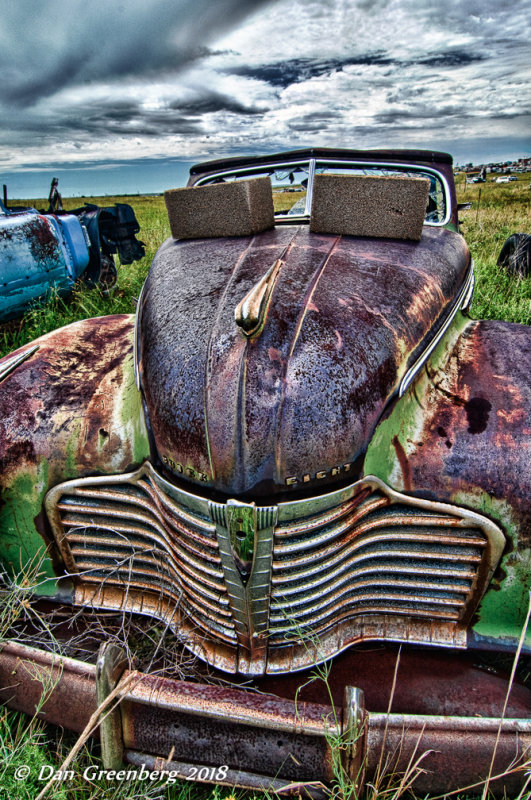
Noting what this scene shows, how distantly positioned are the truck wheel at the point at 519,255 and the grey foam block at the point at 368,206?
407 cm

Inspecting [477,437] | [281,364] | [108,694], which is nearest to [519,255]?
[477,437]

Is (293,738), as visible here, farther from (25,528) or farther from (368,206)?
(368,206)

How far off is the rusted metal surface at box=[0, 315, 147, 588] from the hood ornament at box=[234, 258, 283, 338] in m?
0.51

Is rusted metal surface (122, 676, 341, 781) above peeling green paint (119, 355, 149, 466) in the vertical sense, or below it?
below

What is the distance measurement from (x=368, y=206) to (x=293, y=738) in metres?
1.90

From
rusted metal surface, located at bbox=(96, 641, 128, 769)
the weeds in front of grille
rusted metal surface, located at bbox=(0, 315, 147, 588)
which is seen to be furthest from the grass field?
the weeds in front of grille

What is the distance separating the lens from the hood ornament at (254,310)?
4.70ft

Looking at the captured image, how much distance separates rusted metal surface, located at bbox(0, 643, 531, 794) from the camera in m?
1.21

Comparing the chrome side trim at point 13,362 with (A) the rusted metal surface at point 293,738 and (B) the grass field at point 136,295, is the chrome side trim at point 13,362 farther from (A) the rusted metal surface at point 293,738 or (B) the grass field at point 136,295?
(B) the grass field at point 136,295

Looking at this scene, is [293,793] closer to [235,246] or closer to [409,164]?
[235,246]

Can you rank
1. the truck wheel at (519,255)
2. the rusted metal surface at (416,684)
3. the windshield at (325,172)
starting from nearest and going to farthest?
the rusted metal surface at (416,684)
the windshield at (325,172)
the truck wheel at (519,255)

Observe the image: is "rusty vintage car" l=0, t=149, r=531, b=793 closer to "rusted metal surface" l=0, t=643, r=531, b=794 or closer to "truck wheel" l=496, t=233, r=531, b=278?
"rusted metal surface" l=0, t=643, r=531, b=794

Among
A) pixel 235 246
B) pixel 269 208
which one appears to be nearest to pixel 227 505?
pixel 235 246

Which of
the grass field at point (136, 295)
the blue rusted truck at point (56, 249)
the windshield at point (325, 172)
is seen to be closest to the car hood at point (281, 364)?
the windshield at point (325, 172)
